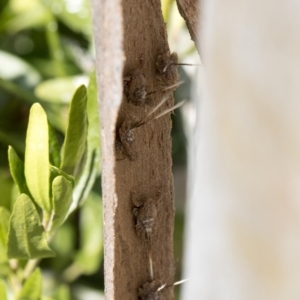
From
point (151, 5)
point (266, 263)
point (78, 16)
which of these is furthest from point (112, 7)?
point (78, 16)

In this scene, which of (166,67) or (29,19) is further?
(29,19)

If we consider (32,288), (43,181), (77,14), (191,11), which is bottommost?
(32,288)

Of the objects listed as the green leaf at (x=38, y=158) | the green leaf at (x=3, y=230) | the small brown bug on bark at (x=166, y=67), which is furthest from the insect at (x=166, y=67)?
the green leaf at (x=3, y=230)

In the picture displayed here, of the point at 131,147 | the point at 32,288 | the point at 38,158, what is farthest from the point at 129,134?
the point at 32,288

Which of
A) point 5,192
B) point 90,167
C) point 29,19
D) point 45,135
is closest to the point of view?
point 45,135

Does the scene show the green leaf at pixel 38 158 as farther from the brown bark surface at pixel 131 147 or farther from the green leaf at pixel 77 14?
the green leaf at pixel 77 14

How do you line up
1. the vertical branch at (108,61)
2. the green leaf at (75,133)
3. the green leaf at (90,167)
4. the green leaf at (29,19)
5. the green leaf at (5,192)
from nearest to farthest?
1. the vertical branch at (108,61)
2. the green leaf at (75,133)
3. the green leaf at (90,167)
4. the green leaf at (5,192)
5. the green leaf at (29,19)

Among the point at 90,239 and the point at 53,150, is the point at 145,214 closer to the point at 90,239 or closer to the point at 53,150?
the point at 53,150
